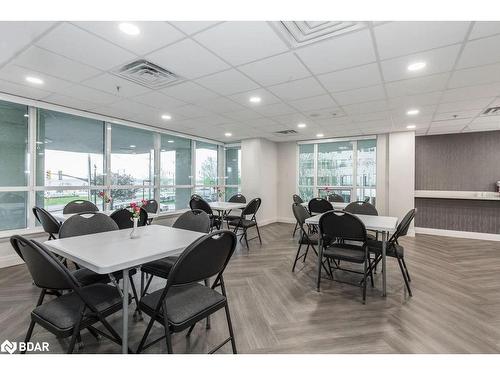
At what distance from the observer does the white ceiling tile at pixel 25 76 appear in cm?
282

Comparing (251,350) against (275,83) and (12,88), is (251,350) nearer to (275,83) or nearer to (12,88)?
(275,83)

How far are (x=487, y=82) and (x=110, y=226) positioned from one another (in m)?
4.66

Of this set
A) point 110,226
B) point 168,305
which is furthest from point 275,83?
point 168,305

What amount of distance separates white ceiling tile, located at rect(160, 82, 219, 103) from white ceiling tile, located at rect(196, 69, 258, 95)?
0.14 meters

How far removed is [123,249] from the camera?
1.73 m

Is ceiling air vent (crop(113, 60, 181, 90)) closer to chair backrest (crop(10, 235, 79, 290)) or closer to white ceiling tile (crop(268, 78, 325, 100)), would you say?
white ceiling tile (crop(268, 78, 325, 100))

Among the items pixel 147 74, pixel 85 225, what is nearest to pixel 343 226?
pixel 85 225

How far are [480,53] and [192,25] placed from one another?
2666 millimetres

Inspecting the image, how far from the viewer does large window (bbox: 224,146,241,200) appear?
786 cm

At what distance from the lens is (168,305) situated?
156cm

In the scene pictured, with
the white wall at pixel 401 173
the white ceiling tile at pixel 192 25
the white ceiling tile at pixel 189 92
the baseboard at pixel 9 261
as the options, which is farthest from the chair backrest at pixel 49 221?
the white wall at pixel 401 173

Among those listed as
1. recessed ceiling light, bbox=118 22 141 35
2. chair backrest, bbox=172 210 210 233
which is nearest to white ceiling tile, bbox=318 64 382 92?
recessed ceiling light, bbox=118 22 141 35

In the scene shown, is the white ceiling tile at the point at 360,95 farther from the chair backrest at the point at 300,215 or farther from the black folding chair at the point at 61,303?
the black folding chair at the point at 61,303
